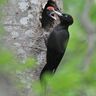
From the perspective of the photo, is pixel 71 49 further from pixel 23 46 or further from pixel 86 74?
pixel 23 46

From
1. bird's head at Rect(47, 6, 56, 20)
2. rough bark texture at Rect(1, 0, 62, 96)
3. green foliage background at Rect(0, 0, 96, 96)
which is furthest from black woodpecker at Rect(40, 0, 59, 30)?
green foliage background at Rect(0, 0, 96, 96)

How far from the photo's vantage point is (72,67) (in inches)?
177

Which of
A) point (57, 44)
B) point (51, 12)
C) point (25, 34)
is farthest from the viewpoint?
point (51, 12)

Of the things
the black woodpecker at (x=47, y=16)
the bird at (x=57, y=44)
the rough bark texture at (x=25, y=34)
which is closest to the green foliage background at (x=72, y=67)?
the bird at (x=57, y=44)

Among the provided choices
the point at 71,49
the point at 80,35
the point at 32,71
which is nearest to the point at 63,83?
the point at 32,71

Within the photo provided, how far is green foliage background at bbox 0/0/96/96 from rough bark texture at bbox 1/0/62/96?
31cm

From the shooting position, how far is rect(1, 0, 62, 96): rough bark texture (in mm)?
4344

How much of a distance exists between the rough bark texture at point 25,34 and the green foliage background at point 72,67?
12.1 inches

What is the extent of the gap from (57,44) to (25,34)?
694 mm

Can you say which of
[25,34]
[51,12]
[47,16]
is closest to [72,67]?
[25,34]

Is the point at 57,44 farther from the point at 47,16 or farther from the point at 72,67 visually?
the point at 72,67

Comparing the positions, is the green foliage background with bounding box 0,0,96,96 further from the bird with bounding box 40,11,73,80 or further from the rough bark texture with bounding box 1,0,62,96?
the rough bark texture with bounding box 1,0,62,96

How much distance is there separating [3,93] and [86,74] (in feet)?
9.04

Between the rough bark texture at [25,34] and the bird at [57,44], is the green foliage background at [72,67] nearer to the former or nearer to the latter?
the bird at [57,44]
